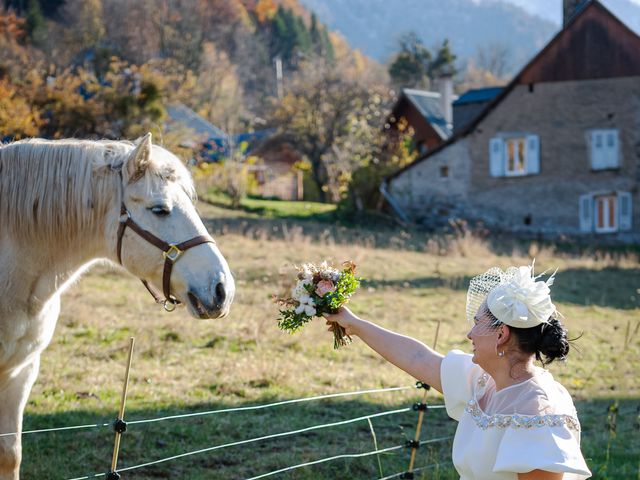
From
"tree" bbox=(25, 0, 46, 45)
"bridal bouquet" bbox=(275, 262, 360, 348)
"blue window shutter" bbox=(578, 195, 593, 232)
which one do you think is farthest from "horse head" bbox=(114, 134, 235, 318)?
"tree" bbox=(25, 0, 46, 45)

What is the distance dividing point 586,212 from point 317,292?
25912 millimetres

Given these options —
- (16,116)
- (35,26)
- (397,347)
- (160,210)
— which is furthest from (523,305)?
(35,26)

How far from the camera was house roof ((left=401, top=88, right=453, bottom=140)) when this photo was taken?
119 feet

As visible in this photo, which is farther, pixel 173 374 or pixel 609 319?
pixel 609 319

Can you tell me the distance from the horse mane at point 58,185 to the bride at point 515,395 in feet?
6.44

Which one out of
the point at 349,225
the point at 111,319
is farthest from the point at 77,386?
the point at 349,225

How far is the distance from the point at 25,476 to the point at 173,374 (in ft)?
9.13

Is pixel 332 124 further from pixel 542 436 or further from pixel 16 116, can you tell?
pixel 542 436

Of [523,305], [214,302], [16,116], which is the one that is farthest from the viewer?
[16,116]

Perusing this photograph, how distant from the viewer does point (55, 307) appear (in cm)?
428

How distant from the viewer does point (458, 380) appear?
3.30 m

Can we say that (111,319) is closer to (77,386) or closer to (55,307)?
(77,386)

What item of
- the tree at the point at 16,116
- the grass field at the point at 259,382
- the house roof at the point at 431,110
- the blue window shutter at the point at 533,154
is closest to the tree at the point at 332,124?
the house roof at the point at 431,110

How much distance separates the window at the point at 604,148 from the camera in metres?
27.2
